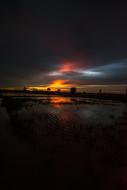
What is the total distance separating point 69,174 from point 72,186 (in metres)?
0.68

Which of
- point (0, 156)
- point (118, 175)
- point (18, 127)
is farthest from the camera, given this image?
point (18, 127)

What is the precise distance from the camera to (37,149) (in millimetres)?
8328

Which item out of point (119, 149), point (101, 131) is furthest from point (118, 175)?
point (101, 131)

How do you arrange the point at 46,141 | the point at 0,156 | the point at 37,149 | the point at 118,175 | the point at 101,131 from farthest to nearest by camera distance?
the point at 101,131
the point at 46,141
the point at 37,149
the point at 0,156
the point at 118,175

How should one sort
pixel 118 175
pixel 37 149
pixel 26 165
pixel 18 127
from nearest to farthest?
pixel 118 175 → pixel 26 165 → pixel 37 149 → pixel 18 127

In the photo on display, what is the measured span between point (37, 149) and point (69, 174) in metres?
2.52

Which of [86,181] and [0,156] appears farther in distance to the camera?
[0,156]

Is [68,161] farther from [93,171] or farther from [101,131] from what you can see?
[101,131]

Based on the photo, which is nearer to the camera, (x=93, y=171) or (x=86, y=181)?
(x=86, y=181)

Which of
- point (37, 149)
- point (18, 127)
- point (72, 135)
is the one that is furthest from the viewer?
point (18, 127)

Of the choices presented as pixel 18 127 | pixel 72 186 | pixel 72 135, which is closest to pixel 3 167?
pixel 72 186

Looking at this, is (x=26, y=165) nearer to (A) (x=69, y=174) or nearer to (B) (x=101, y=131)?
(A) (x=69, y=174)

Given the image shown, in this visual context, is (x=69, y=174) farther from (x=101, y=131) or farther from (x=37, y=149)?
(x=101, y=131)

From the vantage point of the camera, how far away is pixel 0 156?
24.4 feet
